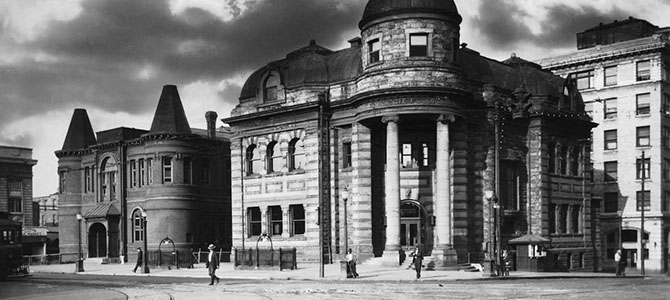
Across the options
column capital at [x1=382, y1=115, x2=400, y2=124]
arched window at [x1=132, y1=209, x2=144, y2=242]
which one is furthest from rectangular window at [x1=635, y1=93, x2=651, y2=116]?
arched window at [x1=132, y1=209, x2=144, y2=242]

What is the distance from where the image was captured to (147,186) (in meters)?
61.0

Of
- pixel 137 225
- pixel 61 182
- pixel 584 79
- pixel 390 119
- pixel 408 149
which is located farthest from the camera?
pixel 584 79

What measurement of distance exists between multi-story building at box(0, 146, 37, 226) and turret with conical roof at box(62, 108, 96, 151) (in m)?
15.9

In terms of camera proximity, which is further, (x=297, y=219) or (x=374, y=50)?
(x=297, y=219)

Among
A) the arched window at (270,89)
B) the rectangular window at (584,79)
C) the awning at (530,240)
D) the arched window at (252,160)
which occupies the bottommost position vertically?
the awning at (530,240)

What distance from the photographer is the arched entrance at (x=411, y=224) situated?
46.5 meters

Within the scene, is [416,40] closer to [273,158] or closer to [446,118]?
[446,118]

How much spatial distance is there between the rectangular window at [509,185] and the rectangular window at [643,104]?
1065 inches

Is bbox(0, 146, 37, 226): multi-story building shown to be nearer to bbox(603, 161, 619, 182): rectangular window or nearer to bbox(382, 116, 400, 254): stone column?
bbox(382, 116, 400, 254): stone column

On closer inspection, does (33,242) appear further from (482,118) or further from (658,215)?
(658,215)

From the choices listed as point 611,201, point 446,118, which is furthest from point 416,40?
point 611,201

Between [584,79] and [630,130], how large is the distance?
269 inches

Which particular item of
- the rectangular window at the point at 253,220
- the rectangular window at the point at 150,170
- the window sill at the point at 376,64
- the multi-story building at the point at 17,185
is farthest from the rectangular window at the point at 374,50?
the multi-story building at the point at 17,185

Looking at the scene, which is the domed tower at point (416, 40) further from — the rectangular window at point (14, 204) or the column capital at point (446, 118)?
the rectangular window at point (14, 204)
